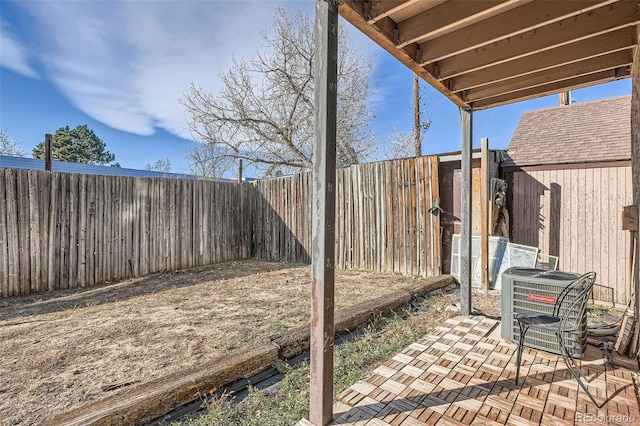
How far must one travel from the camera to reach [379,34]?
76.9 inches

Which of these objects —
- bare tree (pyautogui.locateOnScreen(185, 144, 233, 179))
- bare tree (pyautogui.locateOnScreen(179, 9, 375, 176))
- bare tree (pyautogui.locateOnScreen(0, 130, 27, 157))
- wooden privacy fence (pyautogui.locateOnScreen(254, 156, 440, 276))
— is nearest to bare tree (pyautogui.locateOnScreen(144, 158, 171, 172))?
bare tree (pyautogui.locateOnScreen(0, 130, 27, 157))

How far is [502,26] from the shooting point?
2.00 meters

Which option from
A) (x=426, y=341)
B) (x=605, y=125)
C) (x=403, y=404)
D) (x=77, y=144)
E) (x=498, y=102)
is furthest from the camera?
(x=77, y=144)

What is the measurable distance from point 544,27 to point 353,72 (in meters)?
8.06

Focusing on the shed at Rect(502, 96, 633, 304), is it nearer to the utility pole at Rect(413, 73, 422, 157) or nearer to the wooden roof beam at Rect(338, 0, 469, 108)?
the wooden roof beam at Rect(338, 0, 469, 108)

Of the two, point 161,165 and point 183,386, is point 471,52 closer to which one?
point 183,386

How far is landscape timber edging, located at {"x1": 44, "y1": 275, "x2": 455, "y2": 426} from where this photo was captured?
159 centimetres

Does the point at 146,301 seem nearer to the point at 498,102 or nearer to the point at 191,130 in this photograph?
the point at 498,102

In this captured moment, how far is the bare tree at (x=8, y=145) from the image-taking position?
1397 centimetres

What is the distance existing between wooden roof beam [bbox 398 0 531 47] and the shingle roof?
12.8ft

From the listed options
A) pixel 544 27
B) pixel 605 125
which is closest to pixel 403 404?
pixel 544 27

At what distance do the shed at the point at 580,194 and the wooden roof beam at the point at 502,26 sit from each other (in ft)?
11.7

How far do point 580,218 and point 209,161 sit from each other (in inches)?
382

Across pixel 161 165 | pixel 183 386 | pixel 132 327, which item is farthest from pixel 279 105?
pixel 161 165
